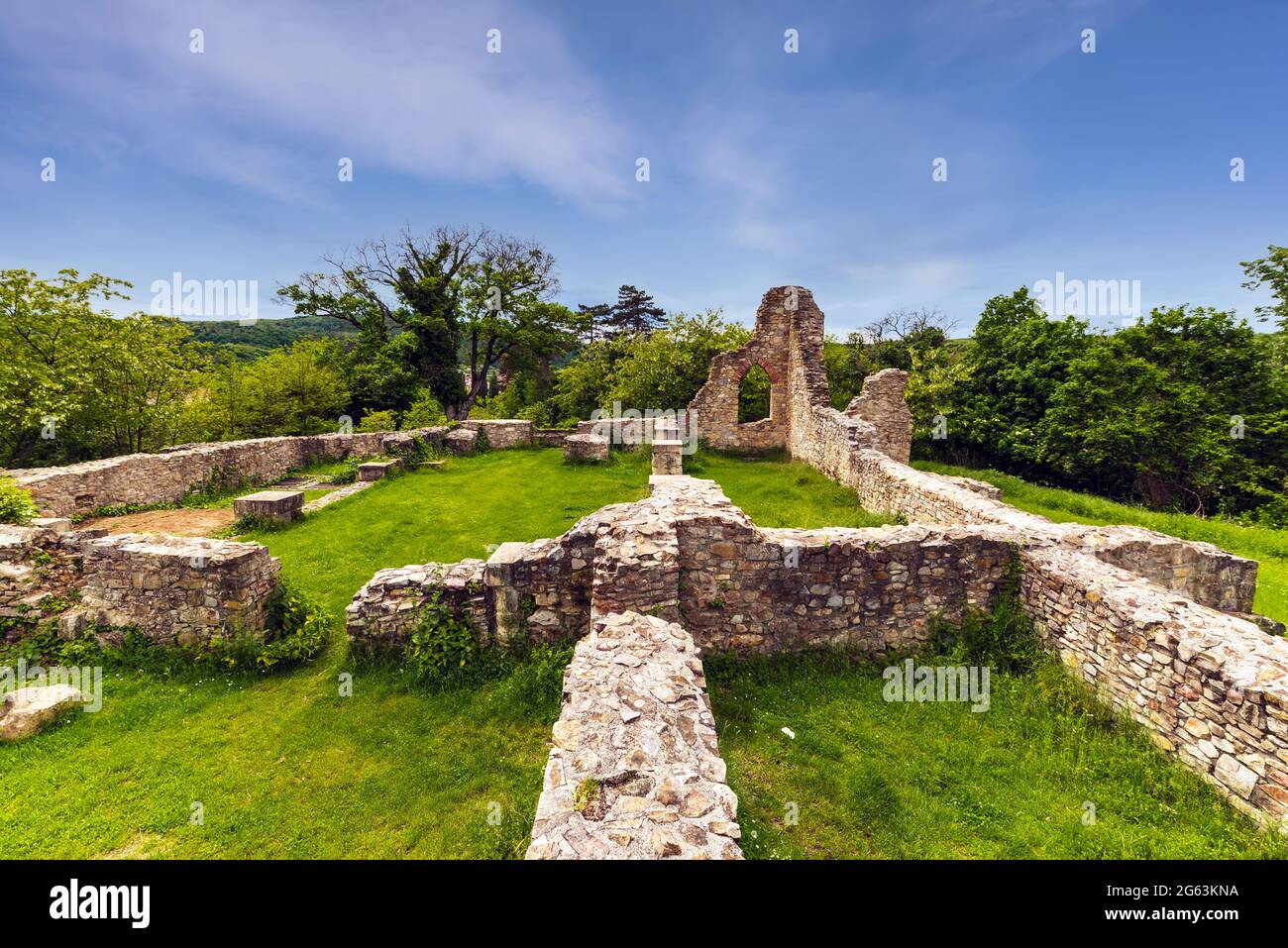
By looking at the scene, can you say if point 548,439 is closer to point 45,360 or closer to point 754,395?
point 754,395

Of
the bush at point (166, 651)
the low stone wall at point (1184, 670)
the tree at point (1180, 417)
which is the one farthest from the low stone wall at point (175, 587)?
the tree at point (1180, 417)

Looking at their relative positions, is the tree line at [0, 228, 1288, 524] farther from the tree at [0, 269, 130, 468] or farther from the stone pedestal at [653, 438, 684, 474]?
the stone pedestal at [653, 438, 684, 474]

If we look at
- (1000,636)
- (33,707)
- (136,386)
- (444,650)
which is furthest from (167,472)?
(1000,636)

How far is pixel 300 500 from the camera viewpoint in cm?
1191

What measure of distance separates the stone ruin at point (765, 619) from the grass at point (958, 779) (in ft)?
1.16

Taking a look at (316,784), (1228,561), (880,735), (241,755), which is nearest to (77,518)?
(241,755)

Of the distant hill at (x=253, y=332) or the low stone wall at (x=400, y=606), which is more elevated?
the distant hill at (x=253, y=332)

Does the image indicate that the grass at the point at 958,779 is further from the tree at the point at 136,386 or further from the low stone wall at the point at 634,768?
the tree at the point at 136,386

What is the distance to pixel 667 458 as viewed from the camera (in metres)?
15.3

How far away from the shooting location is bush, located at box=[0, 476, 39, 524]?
7930 millimetres

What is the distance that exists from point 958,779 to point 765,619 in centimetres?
240

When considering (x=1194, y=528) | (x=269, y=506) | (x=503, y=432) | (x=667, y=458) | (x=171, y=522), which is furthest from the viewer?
(x=503, y=432)

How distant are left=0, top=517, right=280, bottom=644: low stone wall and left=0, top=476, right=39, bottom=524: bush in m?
2.08

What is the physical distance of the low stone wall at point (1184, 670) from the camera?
12.4 feet
